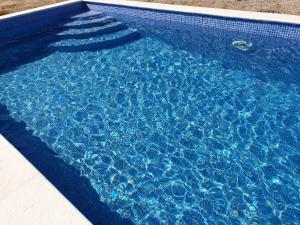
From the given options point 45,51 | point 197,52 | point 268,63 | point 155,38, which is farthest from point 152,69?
point 45,51

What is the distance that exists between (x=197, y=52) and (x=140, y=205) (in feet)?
16.3

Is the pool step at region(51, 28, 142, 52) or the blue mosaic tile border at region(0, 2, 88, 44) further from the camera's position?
the blue mosaic tile border at region(0, 2, 88, 44)

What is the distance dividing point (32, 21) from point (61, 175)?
7348 mm

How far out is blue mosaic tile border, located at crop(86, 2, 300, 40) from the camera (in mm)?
8273

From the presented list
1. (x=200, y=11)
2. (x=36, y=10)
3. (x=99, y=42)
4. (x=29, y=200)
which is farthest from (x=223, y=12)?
(x=29, y=200)

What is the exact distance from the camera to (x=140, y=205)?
14.0 feet

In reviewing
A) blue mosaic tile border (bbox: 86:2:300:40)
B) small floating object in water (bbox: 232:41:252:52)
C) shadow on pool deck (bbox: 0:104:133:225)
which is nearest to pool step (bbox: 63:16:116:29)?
blue mosaic tile border (bbox: 86:2:300:40)

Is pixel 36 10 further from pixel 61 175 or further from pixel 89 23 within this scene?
pixel 61 175

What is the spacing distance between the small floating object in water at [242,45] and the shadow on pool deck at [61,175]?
5.22m

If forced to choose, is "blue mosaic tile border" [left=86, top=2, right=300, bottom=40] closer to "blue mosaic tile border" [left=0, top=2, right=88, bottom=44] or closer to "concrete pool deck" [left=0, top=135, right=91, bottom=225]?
"blue mosaic tile border" [left=0, top=2, right=88, bottom=44]

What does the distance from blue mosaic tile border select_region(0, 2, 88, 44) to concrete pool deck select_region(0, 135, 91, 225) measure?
6958 millimetres

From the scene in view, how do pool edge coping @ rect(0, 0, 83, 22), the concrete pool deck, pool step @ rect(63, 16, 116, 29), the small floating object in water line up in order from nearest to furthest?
the concrete pool deck → the small floating object in water → pool edge coping @ rect(0, 0, 83, 22) → pool step @ rect(63, 16, 116, 29)

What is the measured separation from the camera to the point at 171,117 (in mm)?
5945

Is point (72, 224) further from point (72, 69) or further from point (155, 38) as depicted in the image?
point (155, 38)
